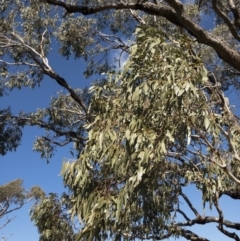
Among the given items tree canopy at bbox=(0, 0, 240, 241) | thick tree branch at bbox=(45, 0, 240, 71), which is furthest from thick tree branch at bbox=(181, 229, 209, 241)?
thick tree branch at bbox=(45, 0, 240, 71)

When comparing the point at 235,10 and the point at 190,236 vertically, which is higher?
the point at 235,10

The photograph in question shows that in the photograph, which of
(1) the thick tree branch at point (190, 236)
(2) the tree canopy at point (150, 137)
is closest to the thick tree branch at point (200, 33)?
(2) the tree canopy at point (150, 137)

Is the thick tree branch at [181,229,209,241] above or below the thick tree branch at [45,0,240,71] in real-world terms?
below

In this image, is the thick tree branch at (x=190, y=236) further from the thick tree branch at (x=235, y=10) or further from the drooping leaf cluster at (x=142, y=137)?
the thick tree branch at (x=235, y=10)

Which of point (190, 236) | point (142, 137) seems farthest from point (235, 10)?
point (190, 236)

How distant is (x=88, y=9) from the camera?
6.10 m

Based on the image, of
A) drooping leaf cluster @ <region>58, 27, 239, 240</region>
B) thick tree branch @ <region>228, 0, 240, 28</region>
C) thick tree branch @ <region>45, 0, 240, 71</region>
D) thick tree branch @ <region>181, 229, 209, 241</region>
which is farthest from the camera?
thick tree branch @ <region>181, 229, 209, 241</region>

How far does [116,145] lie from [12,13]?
5.27 meters

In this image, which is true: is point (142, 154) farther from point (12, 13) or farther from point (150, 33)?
point (12, 13)

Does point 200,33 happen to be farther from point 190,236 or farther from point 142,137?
point 190,236

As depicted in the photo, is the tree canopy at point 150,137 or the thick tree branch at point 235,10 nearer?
the tree canopy at point 150,137

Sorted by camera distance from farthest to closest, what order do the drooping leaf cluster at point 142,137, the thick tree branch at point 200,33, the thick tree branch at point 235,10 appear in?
the thick tree branch at point 235,10, the thick tree branch at point 200,33, the drooping leaf cluster at point 142,137

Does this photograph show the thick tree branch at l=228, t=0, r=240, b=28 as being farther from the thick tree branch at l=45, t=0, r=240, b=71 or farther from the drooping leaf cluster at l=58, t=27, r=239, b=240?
the drooping leaf cluster at l=58, t=27, r=239, b=240

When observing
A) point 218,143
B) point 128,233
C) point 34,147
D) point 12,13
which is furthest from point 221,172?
point 34,147
